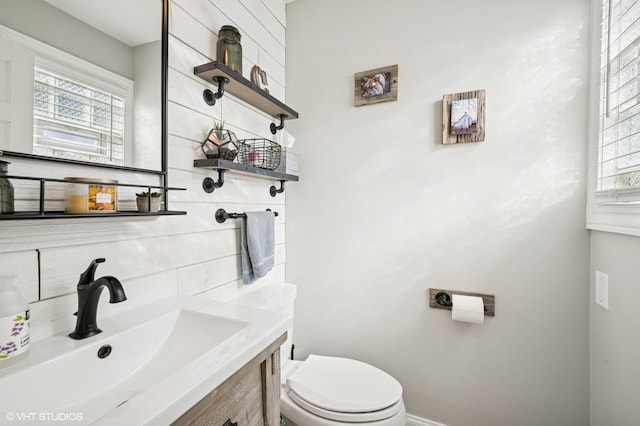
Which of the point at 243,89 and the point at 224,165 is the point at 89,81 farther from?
the point at 243,89

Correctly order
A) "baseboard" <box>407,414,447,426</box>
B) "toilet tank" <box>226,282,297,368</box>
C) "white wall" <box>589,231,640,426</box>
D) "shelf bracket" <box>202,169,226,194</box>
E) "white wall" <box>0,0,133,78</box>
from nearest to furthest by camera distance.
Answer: "white wall" <box>0,0,133,78</box>
"white wall" <box>589,231,640,426</box>
"shelf bracket" <box>202,169,226,194</box>
"toilet tank" <box>226,282,297,368</box>
"baseboard" <box>407,414,447,426</box>

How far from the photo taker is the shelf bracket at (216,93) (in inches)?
48.7

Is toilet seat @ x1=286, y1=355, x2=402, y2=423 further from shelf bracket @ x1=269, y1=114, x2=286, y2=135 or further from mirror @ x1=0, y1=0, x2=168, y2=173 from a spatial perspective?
shelf bracket @ x1=269, y1=114, x2=286, y2=135

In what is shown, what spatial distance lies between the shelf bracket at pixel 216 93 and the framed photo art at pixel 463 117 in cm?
105

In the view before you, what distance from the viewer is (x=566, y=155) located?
51.3 inches

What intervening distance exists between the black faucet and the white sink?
25 millimetres

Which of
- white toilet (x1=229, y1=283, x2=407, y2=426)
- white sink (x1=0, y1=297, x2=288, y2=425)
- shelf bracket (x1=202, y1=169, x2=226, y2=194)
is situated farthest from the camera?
shelf bracket (x1=202, y1=169, x2=226, y2=194)

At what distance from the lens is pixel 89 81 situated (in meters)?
0.85

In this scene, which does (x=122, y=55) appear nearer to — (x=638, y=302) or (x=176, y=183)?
(x=176, y=183)

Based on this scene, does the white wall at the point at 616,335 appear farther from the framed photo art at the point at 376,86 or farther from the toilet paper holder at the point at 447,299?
the framed photo art at the point at 376,86

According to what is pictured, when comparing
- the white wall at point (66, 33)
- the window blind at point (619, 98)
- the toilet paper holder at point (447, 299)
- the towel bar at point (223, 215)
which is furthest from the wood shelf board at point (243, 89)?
the window blind at point (619, 98)

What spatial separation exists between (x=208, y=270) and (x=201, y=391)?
73 centimetres

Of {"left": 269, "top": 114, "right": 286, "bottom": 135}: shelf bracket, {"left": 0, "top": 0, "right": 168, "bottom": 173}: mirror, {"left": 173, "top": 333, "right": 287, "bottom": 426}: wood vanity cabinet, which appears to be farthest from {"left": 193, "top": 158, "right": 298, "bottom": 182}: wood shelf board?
{"left": 173, "top": 333, "right": 287, "bottom": 426}: wood vanity cabinet

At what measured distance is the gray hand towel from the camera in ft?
4.66
